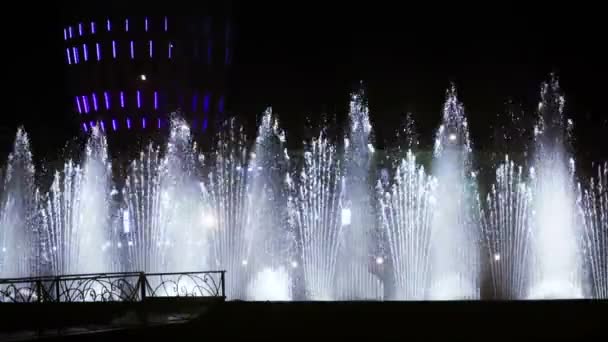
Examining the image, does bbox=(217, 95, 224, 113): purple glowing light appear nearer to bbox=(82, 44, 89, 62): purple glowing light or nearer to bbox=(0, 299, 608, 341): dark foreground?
bbox=(82, 44, 89, 62): purple glowing light

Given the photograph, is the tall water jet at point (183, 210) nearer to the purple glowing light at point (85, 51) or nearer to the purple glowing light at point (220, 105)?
the purple glowing light at point (220, 105)

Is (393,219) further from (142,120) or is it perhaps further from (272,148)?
(142,120)

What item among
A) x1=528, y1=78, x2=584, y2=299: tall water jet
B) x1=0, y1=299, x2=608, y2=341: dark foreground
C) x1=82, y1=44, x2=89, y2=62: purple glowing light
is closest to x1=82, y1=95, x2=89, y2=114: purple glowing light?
x1=82, y1=44, x2=89, y2=62: purple glowing light

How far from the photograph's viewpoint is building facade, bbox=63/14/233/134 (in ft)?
212

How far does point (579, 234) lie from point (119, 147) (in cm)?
4717

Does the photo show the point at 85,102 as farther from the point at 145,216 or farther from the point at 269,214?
the point at 269,214

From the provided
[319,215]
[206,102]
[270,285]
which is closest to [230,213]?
[319,215]

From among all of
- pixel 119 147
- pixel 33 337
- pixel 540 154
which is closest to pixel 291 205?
pixel 540 154

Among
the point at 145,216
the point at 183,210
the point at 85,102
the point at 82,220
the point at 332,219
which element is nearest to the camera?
the point at 332,219

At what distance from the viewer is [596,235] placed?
→ 23.8m

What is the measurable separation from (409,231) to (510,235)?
364cm

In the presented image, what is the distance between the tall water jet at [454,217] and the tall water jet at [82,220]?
12.8 metres

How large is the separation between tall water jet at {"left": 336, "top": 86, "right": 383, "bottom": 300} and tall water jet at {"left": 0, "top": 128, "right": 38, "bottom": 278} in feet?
43.5

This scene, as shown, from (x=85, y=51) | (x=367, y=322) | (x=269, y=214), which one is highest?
(x=85, y=51)
